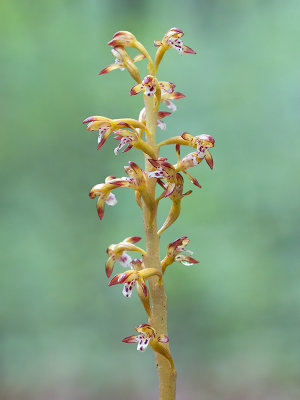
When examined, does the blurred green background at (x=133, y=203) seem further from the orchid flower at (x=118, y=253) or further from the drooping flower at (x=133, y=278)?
the drooping flower at (x=133, y=278)

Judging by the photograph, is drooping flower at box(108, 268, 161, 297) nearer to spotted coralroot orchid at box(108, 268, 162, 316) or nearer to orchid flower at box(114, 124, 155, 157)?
spotted coralroot orchid at box(108, 268, 162, 316)

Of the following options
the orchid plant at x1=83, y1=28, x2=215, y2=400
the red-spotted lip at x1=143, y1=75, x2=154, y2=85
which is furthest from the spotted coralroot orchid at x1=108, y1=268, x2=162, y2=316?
the red-spotted lip at x1=143, y1=75, x2=154, y2=85

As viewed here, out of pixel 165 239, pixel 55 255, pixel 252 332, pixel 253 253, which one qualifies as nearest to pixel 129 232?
pixel 165 239

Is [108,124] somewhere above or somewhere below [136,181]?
above

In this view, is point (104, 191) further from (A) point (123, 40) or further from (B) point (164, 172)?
(A) point (123, 40)

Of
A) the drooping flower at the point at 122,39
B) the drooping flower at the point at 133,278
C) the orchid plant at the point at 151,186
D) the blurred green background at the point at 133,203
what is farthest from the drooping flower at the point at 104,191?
the blurred green background at the point at 133,203

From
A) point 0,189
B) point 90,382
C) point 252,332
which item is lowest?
point 90,382

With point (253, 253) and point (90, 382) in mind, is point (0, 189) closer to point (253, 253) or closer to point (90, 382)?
point (90, 382)

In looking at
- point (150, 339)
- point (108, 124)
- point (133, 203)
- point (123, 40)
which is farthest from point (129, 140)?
point (133, 203)
